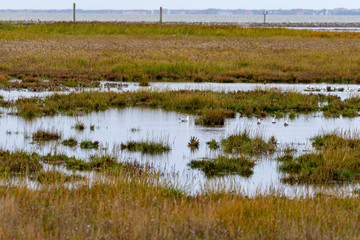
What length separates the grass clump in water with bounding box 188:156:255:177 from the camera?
1166 cm

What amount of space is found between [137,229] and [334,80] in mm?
Result: 25048

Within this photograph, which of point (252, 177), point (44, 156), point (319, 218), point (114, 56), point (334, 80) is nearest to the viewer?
point (319, 218)

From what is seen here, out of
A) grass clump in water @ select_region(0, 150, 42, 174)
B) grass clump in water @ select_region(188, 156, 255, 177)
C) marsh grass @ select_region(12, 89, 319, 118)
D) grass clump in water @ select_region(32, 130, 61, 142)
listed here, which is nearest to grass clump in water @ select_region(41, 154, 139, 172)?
grass clump in water @ select_region(0, 150, 42, 174)

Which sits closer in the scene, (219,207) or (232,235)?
(232,235)

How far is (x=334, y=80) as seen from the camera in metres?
29.9

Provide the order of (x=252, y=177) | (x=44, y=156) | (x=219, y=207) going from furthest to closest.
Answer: (x=44, y=156)
(x=252, y=177)
(x=219, y=207)

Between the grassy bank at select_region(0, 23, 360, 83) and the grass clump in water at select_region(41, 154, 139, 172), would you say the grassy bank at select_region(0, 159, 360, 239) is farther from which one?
the grassy bank at select_region(0, 23, 360, 83)

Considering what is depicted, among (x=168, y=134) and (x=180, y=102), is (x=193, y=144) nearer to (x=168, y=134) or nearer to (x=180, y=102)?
(x=168, y=134)

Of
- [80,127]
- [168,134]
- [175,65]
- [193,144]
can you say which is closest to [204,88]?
[175,65]

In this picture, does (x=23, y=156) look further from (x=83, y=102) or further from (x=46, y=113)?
(x=83, y=102)

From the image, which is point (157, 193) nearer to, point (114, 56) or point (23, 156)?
point (23, 156)

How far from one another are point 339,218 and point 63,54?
3034cm

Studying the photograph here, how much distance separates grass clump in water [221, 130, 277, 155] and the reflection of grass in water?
73cm

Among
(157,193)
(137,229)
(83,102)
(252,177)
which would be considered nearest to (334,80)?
(83,102)
